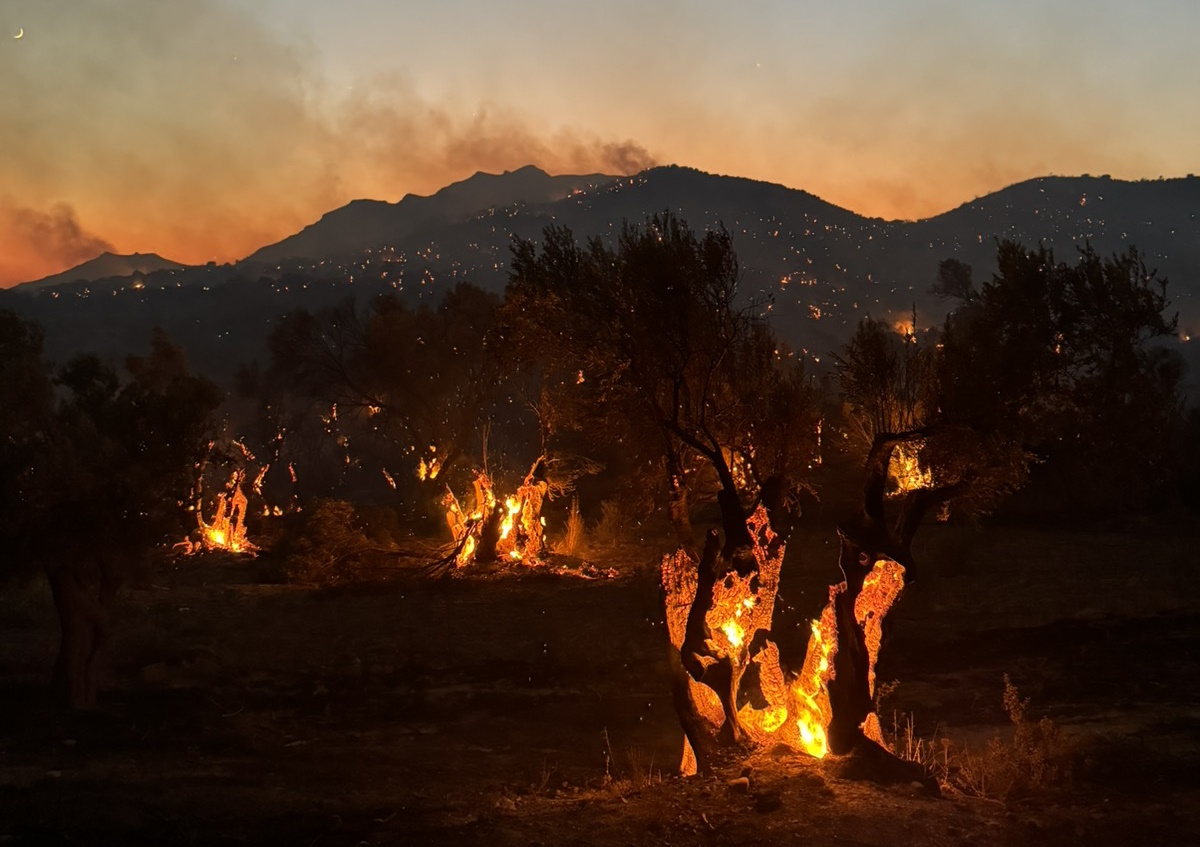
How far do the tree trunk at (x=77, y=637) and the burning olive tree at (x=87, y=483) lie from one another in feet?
0.05

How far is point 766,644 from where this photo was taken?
394 inches

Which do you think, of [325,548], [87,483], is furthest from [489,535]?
[87,483]

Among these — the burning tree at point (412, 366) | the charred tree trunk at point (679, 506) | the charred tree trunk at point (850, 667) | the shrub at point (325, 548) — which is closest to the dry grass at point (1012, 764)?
the charred tree trunk at point (850, 667)

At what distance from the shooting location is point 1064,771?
30.5 ft

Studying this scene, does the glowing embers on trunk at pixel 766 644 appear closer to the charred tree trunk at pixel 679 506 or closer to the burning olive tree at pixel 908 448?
the burning olive tree at pixel 908 448

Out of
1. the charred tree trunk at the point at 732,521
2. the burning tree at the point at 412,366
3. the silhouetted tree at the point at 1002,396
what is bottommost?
the charred tree trunk at the point at 732,521

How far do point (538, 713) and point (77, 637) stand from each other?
266 inches

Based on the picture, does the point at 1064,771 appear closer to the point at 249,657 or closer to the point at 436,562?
the point at 249,657

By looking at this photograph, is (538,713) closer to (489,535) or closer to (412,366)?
(489,535)

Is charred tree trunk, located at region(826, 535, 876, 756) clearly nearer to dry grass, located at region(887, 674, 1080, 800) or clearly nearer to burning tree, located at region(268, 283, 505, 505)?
dry grass, located at region(887, 674, 1080, 800)

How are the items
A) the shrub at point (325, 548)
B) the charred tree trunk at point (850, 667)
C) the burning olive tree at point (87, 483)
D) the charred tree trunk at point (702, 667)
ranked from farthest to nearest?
the shrub at point (325, 548) → the burning olive tree at point (87, 483) → the charred tree trunk at point (702, 667) → the charred tree trunk at point (850, 667)

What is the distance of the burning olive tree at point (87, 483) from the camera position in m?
11.7

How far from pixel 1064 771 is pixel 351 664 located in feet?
38.8

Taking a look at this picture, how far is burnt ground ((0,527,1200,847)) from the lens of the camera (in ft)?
26.6
